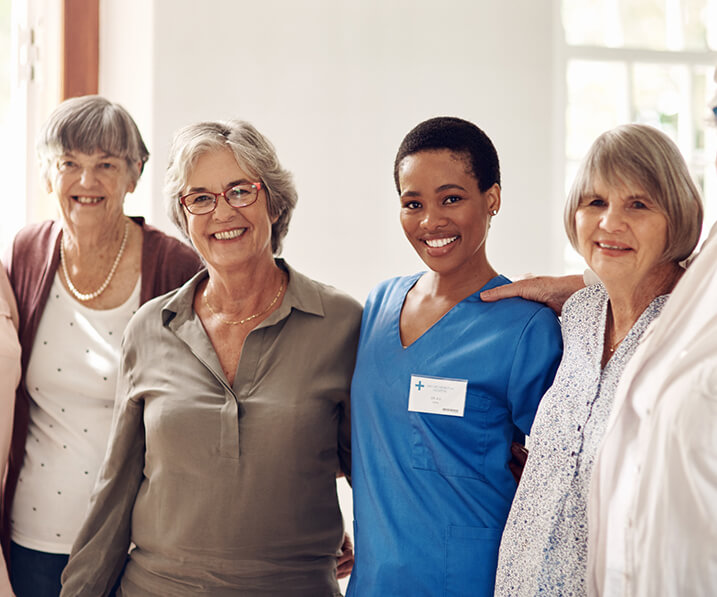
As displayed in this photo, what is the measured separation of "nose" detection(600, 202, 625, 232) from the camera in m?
1.44

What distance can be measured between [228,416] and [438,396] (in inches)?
18.2

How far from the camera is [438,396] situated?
5.32 feet

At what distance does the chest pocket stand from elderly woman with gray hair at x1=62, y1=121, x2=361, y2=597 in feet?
0.95

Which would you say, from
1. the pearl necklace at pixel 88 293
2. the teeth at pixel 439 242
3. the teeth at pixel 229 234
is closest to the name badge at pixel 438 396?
the teeth at pixel 439 242

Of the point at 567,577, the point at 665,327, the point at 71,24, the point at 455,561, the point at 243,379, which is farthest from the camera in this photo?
the point at 71,24

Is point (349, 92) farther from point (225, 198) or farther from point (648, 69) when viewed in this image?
point (225, 198)

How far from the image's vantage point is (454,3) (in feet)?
12.0

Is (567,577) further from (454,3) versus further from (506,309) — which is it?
(454,3)

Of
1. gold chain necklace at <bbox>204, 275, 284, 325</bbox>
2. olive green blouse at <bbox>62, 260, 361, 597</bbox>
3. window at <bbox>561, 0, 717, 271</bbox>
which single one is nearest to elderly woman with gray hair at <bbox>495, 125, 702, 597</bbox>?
olive green blouse at <bbox>62, 260, 361, 597</bbox>

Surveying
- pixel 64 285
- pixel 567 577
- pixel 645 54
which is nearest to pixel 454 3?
pixel 645 54

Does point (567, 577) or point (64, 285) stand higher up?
point (64, 285)

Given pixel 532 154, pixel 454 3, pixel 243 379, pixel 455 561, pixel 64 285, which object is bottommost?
pixel 455 561

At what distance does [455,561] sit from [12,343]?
1.25 metres

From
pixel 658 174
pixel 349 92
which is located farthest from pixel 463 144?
pixel 349 92
